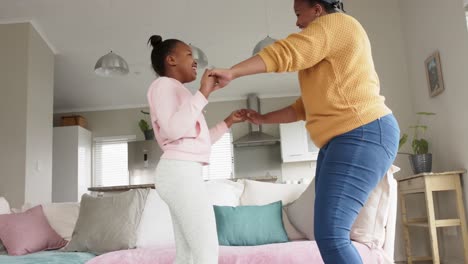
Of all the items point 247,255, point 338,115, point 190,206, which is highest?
point 338,115

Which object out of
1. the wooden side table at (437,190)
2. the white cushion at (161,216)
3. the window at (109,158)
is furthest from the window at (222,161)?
the white cushion at (161,216)

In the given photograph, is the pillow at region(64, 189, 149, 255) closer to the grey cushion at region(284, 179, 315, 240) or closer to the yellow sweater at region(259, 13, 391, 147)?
the grey cushion at region(284, 179, 315, 240)

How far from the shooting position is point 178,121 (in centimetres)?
134

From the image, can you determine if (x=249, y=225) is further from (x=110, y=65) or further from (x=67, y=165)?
(x=67, y=165)

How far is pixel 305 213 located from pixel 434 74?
6.06 ft

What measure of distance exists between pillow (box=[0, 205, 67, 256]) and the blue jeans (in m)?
2.21

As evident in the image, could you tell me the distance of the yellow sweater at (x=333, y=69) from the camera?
124cm

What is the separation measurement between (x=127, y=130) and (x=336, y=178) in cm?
787

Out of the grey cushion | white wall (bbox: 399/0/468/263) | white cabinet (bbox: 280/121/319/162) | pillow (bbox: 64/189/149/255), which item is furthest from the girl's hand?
white cabinet (bbox: 280/121/319/162)

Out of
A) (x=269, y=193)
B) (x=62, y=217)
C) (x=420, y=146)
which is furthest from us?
(x=420, y=146)

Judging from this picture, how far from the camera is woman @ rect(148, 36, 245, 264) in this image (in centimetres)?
135

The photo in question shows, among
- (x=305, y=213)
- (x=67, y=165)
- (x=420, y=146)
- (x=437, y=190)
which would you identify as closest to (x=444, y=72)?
(x=420, y=146)

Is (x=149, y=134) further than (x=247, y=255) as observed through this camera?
Yes

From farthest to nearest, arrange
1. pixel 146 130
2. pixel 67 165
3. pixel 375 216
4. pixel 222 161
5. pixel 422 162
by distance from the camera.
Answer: pixel 222 161, pixel 146 130, pixel 67 165, pixel 422 162, pixel 375 216
